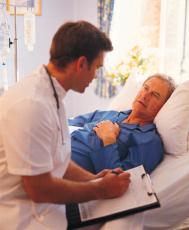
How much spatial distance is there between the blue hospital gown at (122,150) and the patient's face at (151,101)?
98mm

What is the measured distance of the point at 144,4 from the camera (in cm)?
326

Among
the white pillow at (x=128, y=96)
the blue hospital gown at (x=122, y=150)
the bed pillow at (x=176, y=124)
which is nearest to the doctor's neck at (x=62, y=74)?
the blue hospital gown at (x=122, y=150)

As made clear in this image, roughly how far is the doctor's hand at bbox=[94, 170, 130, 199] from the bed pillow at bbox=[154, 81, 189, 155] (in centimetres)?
53

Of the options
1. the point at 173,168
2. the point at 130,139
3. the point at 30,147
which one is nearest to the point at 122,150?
the point at 130,139

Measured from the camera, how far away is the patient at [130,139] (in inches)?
62.9

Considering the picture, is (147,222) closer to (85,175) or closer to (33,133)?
(85,175)

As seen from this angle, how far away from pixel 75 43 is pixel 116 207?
0.60 m

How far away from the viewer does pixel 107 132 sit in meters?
1.71

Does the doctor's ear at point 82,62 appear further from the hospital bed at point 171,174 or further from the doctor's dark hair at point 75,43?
the hospital bed at point 171,174

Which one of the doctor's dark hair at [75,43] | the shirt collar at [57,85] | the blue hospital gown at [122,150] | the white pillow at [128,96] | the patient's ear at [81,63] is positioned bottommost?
the blue hospital gown at [122,150]

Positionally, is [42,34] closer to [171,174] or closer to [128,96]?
[128,96]

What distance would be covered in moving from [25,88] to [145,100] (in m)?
1.00

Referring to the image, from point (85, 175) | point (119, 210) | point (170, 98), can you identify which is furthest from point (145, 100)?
point (119, 210)

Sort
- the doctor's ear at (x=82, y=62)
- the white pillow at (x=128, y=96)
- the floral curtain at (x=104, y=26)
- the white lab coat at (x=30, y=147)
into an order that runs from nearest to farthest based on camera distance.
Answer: the white lab coat at (x=30, y=147) < the doctor's ear at (x=82, y=62) < the white pillow at (x=128, y=96) < the floral curtain at (x=104, y=26)
